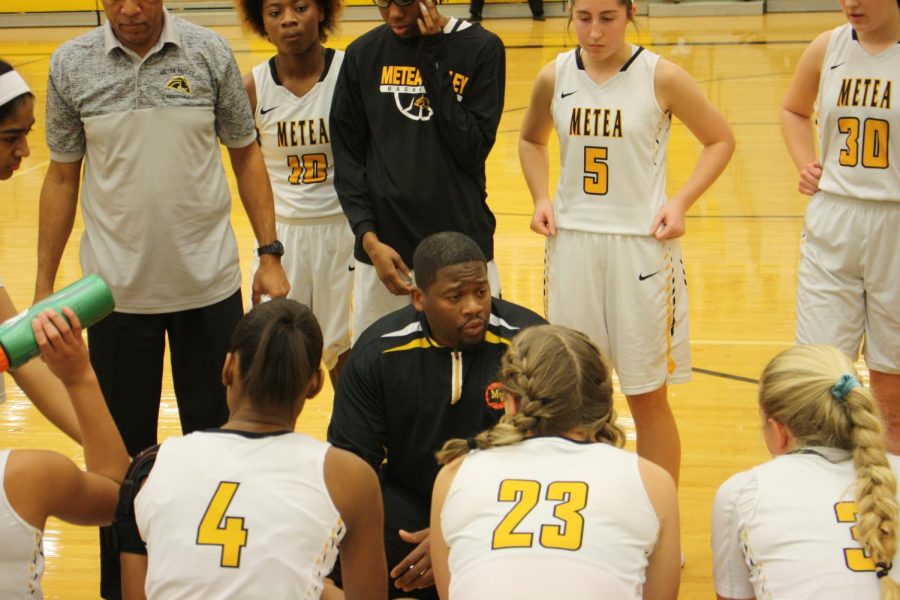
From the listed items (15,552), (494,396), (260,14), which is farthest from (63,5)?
(15,552)

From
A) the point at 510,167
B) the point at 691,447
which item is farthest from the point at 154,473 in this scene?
the point at 510,167

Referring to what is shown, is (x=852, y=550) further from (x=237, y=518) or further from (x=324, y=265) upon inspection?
(x=324, y=265)

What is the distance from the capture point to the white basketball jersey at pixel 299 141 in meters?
4.66

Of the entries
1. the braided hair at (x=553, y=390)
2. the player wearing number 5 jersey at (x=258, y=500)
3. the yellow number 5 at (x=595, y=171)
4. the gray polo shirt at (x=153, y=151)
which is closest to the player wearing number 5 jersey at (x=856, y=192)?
the yellow number 5 at (x=595, y=171)

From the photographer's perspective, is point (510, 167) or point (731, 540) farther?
point (510, 167)

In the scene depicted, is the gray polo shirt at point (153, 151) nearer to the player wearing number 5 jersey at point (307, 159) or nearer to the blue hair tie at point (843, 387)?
the player wearing number 5 jersey at point (307, 159)

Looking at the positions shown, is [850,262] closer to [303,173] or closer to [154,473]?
[303,173]

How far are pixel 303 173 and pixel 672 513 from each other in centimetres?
257

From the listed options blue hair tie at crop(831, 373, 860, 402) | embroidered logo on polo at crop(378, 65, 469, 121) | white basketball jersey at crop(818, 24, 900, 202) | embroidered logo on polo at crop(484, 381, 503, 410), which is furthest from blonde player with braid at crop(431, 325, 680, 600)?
white basketball jersey at crop(818, 24, 900, 202)

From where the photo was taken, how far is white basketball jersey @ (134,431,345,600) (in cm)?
246

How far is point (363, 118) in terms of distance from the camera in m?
4.43

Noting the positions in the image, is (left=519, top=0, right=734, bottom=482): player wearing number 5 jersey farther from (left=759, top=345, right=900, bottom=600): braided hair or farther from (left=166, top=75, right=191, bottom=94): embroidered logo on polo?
(left=759, top=345, right=900, bottom=600): braided hair

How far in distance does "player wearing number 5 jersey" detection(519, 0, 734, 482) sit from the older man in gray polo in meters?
1.04

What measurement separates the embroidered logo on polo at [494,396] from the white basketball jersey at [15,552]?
4.56 ft
